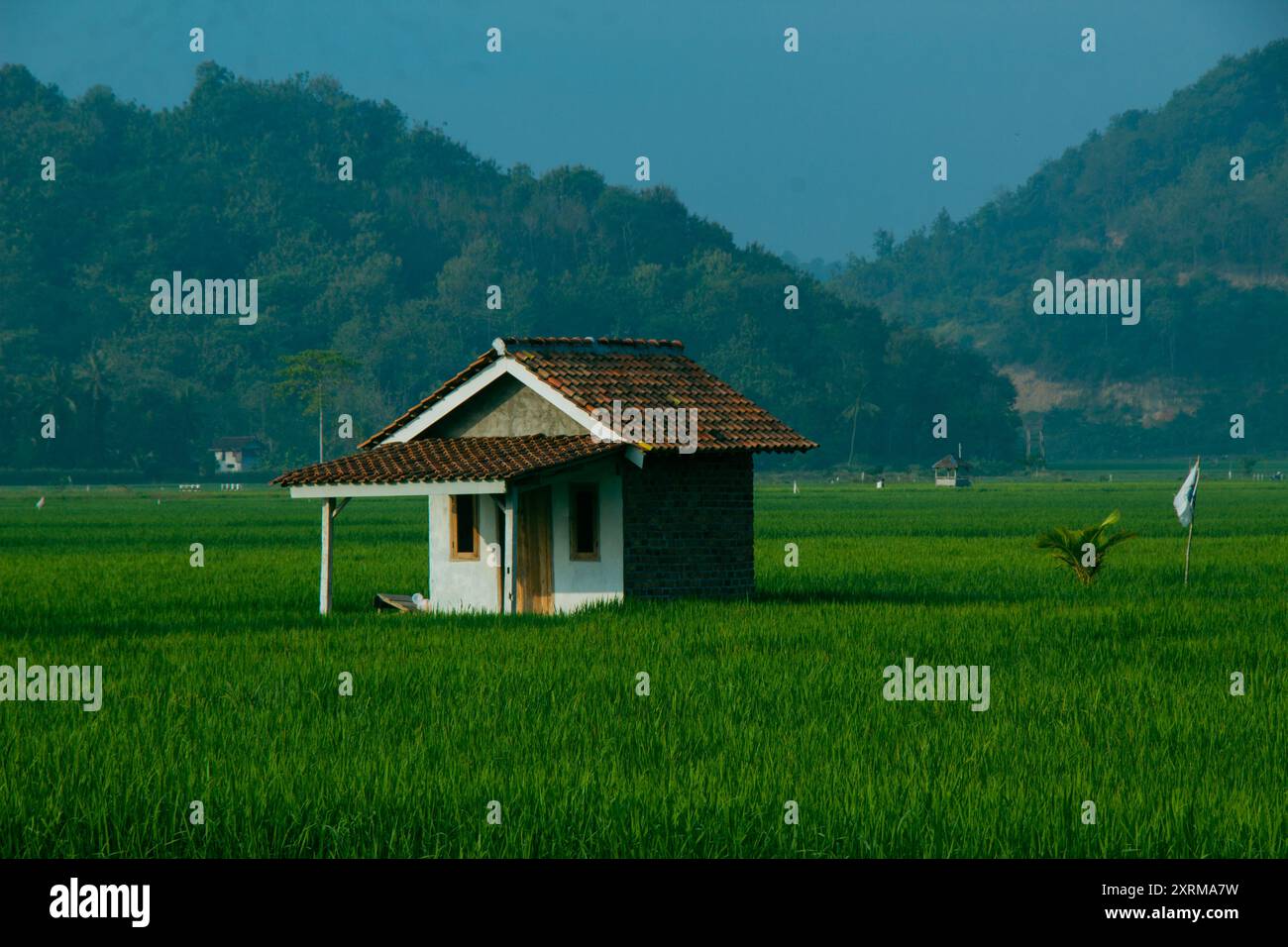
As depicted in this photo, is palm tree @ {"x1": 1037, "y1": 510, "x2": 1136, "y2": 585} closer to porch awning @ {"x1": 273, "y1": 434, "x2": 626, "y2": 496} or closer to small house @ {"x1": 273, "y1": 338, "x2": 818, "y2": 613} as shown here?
small house @ {"x1": 273, "y1": 338, "x2": 818, "y2": 613}

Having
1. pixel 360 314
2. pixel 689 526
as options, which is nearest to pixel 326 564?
pixel 689 526

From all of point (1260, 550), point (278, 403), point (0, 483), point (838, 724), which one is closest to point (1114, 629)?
point (838, 724)

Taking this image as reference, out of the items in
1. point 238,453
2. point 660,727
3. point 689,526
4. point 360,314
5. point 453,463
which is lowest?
point 660,727

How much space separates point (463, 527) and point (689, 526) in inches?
136

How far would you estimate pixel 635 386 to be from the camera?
27984 mm

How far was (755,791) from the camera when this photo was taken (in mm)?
11828

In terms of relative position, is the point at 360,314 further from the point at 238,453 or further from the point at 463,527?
the point at 463,527

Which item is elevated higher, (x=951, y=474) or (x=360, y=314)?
(x=360, y=314)

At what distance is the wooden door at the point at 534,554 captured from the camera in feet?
87.4

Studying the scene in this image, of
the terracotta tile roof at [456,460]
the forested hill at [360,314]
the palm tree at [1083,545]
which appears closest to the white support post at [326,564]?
the terracotta tile roof at [456,460]

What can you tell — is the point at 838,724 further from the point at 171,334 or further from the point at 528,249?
the point at 528,249

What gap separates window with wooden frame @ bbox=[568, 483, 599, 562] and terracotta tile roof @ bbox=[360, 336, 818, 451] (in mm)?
1191

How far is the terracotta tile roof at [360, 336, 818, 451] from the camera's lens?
26.9m

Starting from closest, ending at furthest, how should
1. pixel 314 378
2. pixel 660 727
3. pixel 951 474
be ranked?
1. pixel 660 727
2. pixel 951 474
3. pixel 314 378
